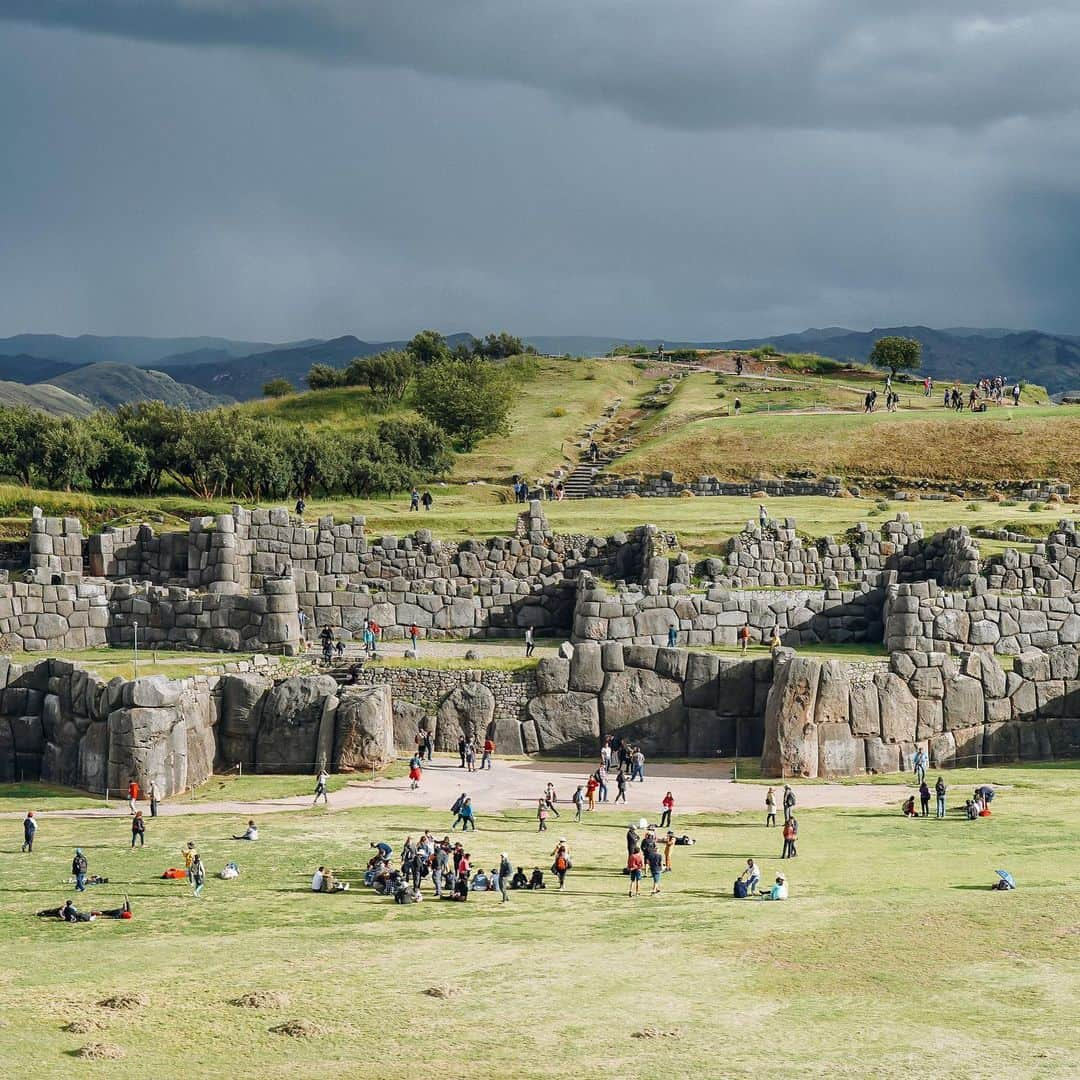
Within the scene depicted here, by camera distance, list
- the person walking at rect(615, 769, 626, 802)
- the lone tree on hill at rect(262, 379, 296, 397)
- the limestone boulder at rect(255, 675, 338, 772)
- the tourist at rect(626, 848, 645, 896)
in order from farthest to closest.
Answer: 1. the lone tree on hill at rect(262, 379, 296, 397)
2. the limestone boulder at rect(255, 675, 338, 772)
3. the person walking at rect(615, 769, 626, 802)
4. the tourist at rect(626, 848, 645, 896)

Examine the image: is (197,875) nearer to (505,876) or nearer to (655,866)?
(505,876)

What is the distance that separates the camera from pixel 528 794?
1671 inches

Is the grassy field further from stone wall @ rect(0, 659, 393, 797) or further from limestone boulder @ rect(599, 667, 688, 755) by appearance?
limestone boulder @ rect(599, 667, 688, 755)

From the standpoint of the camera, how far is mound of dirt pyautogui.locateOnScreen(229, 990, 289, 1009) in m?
23.5

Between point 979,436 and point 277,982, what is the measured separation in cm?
6157

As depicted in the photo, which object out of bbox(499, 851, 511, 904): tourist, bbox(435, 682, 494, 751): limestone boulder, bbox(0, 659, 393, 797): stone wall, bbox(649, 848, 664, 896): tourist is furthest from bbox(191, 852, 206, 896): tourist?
bbox(435, 682, 494, 751): limestone boulder

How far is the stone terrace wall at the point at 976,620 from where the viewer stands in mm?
51688

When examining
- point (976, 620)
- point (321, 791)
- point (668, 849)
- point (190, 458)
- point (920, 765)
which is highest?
point (190, 458)

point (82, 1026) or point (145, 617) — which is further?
point (145, 617)

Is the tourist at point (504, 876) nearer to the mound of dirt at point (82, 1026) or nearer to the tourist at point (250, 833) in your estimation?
the tourist at point (250, 833)

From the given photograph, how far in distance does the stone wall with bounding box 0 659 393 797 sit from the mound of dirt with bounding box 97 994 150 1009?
19233mm

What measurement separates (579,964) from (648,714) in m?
23.1

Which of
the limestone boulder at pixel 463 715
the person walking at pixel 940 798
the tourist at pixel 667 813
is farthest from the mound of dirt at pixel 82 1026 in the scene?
the limestone boulder at pixel 463 715

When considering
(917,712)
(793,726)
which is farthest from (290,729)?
(917,712)
